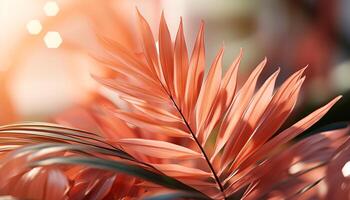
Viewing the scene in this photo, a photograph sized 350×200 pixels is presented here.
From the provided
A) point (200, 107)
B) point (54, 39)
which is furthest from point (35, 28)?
point (200, 107)

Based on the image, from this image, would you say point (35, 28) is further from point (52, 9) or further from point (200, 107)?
point (200, 107)

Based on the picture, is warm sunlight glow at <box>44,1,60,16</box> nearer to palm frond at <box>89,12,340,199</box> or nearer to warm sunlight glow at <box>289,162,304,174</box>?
palm frond at <box>89,12,340,199</box>

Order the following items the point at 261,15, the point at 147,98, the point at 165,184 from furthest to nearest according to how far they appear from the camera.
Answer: the point at 261,15 < the point at 147,98 < the point at 165,184

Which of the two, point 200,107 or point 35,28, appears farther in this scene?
point 35,28

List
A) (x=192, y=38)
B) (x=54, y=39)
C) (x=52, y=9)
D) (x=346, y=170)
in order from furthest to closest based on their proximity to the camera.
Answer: (x=192, y=38)
(x=52, y=9)
(x=54, y=39)
(x=346, y=170)

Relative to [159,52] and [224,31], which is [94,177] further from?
[224,31]

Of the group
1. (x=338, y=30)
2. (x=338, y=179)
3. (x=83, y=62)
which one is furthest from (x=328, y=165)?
(x=338, y=30)

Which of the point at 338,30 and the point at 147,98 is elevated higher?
the point at 147,98
